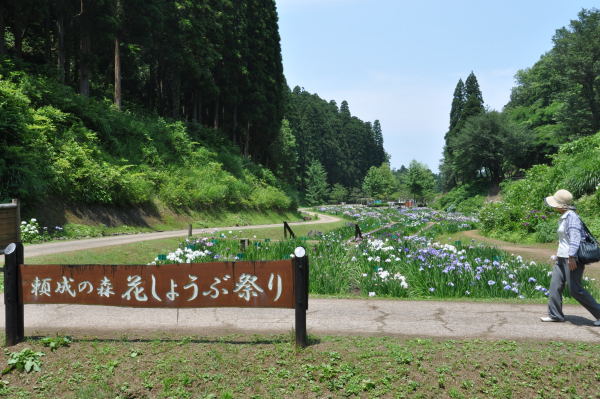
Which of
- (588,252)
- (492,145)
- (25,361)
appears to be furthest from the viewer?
(492,145)

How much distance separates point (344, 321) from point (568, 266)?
279 centimetres

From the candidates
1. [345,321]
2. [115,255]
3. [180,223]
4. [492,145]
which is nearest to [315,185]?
[492,145]

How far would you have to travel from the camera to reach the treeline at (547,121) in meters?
39.2

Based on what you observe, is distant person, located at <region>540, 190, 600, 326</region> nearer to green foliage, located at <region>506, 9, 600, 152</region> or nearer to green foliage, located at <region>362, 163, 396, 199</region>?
green foliage, located at <region>506, 9, 600, 152</region>

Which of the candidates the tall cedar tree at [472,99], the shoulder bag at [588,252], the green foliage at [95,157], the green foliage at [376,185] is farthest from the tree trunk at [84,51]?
the green foliage at [376,185]

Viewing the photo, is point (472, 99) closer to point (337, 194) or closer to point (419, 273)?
point (337, 194)

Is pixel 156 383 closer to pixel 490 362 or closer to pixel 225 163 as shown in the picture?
pixel 490 362

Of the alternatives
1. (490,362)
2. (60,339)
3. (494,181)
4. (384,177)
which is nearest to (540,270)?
(490,362)

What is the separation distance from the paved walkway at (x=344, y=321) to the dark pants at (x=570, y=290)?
0.64 ft

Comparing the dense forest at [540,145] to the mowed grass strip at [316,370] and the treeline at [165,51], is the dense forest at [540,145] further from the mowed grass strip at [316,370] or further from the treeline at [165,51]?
the treeline at [165,51]

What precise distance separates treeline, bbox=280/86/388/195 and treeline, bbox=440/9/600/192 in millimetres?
26968

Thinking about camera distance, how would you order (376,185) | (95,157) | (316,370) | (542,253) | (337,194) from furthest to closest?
(376,185) → (337,194) → (95,157) → (542,253) → (316,370)

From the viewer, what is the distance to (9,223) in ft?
30.3

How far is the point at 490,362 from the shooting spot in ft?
12.5
